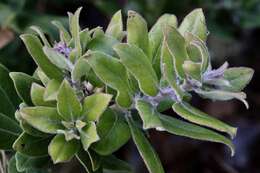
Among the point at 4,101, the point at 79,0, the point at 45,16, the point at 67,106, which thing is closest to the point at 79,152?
the point at 67,106

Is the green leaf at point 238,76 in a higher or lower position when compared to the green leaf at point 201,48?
lower

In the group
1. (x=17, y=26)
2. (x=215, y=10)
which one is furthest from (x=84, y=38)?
(x=215, y=10)

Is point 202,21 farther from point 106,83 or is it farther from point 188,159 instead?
point 188,159

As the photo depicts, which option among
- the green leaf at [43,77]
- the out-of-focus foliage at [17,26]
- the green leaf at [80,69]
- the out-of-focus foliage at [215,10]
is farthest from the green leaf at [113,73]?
the out-of-focus foliage at [215,10]

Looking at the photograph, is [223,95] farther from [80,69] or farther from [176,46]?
[80,69]

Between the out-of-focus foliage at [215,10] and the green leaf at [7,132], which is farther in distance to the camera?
the out-of-focus foliage at [215,10]

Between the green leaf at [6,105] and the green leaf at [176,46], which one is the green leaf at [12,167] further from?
the green leaf at [176,46]
